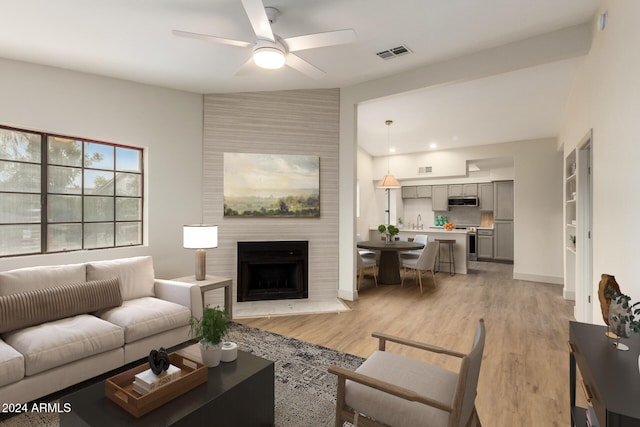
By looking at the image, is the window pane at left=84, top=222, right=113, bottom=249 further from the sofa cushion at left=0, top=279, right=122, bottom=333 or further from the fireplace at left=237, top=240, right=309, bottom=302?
the fireplace at left=237, top=240, right=309, bottom=302

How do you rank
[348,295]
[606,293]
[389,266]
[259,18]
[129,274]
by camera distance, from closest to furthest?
[606,293] → [259,18] → [129,274] → [348,295] → [389,266]

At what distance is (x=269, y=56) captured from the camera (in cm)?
254

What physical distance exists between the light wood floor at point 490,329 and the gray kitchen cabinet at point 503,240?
8.77 ft

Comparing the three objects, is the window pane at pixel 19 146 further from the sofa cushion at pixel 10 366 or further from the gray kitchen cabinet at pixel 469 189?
the gray kitchen cabinet at pixel 469 189

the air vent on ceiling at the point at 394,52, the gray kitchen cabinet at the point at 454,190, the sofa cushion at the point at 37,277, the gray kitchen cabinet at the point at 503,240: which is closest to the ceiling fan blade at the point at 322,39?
the air vent on ceiling at the point at 394,52

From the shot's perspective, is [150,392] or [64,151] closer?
[150,392]

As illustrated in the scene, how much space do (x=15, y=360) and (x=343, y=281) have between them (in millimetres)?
3599

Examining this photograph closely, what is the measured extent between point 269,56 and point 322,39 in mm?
437

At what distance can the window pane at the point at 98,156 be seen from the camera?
3.64 m

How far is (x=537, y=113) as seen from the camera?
508cm

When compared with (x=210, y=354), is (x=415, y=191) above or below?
above

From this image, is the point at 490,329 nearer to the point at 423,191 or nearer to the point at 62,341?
the point at 62,341

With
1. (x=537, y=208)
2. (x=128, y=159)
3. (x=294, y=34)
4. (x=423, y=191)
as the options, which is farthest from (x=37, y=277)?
(x=423, y=191)

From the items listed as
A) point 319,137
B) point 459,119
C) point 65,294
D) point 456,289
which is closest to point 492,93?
point 459,119
